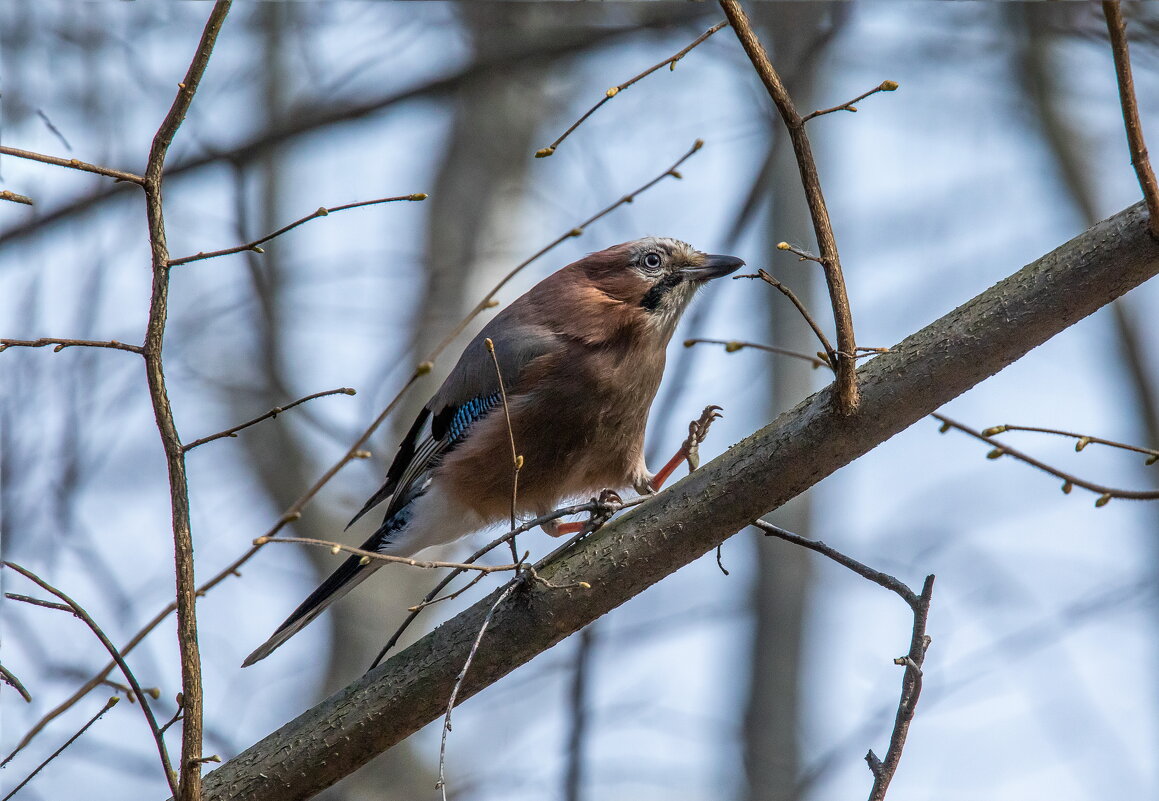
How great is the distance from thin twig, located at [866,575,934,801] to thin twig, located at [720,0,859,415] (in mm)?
480

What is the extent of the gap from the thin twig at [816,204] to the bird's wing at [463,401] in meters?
1.90

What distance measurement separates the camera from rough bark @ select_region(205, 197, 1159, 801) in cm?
246

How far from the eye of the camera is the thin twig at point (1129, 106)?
1.92 m

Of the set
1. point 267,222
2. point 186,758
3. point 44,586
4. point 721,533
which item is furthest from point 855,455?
point 267,222

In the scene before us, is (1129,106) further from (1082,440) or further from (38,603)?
(38,603)

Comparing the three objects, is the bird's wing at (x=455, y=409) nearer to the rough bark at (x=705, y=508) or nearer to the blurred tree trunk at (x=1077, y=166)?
the rough bark at (x=705, y=508)

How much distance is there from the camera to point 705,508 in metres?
2.72

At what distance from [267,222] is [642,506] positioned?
6450mm

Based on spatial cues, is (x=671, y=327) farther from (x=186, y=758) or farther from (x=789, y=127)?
(x=186, y=758)

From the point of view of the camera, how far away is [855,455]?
2.61m

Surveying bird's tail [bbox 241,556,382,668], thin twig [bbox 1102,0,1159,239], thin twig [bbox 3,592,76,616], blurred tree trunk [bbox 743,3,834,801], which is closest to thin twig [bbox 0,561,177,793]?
thin twig [bbox 3,592,76,616]

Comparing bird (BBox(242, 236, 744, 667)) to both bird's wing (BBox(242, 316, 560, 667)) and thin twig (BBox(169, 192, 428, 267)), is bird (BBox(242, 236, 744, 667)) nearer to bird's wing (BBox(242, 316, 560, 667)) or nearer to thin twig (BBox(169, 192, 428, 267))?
bird's wing (BBox(242, 316, 560, 667))

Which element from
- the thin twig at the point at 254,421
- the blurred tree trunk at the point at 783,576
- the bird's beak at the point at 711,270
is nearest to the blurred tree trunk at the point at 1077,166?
the blurred tree trunk at the point at 783,576

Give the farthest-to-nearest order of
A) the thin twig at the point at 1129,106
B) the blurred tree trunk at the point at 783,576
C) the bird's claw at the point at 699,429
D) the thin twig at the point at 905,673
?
the blurred tree trunk at the point at 783,576 < the bird's claw at the point at 699,429 < the thin twig at the point at 905,673 < the thin twig at the point at 1129,106
